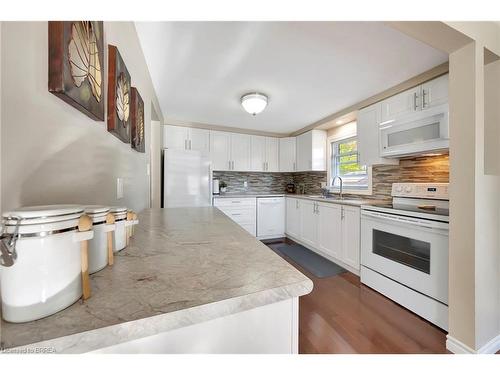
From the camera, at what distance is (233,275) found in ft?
1.82

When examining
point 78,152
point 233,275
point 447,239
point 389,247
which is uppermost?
point 78,152

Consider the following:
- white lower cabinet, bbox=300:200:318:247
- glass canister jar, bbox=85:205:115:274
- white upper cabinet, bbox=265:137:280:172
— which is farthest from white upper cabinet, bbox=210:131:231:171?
glass canister jar, bbox=85:205:115:274

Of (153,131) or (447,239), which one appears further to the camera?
(153,131)

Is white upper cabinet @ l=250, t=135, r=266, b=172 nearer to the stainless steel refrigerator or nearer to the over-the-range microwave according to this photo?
the stainless steel refrigerator

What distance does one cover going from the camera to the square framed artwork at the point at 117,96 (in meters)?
0.98

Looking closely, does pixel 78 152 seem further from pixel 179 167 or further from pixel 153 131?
pixel 179 167

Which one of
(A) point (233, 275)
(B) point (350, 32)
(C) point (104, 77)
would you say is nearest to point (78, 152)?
(C) point (104, 77)

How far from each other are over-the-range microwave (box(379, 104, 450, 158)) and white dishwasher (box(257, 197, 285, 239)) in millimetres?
2059

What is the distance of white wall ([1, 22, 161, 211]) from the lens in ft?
1.54

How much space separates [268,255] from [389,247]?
1.86 m

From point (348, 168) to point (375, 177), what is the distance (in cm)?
59

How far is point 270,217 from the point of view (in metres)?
3.95

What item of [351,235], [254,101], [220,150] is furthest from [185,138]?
[351,235]

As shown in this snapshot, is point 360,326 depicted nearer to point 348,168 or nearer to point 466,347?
point 466,347
